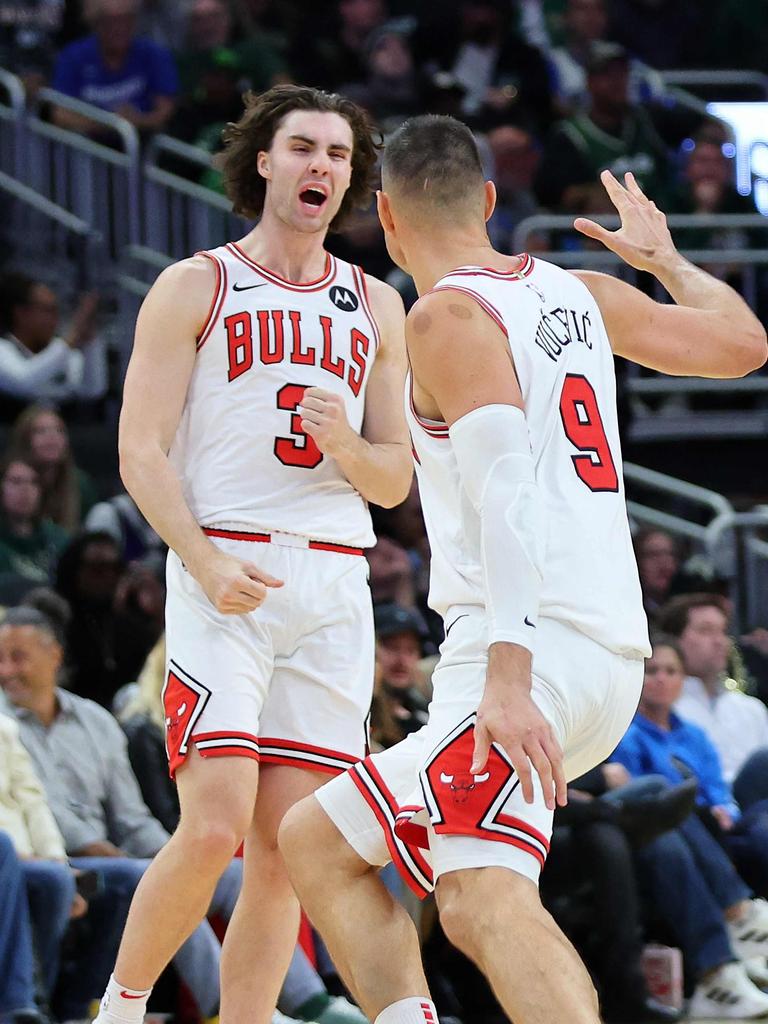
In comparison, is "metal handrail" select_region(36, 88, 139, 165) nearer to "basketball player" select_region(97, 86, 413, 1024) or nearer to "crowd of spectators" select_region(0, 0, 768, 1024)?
"crowd of spectators" select_region(0, 0, 768, 1024)

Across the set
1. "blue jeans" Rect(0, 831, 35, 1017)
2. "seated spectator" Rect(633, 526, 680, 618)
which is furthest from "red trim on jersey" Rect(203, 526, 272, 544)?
"seated spectator" Rect(633, 526, 680, 618)

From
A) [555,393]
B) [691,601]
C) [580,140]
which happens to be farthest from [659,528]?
[555,393]

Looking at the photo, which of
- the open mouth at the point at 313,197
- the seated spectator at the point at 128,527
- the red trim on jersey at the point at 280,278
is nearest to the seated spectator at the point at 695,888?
the seated spectator at the point at 128,527

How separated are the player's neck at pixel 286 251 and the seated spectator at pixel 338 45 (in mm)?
8239

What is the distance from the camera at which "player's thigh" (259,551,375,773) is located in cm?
477

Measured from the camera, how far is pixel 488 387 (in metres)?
3.71

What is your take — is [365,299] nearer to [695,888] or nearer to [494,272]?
[494,272]

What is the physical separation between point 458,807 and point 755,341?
1.31 m

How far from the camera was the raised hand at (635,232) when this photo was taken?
4359 millimetres

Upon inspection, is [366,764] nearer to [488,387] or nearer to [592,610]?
[592,610]

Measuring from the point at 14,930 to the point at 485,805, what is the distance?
308cm

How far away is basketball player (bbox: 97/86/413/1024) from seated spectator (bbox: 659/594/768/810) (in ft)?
12.7

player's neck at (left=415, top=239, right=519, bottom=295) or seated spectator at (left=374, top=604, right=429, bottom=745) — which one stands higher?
player's neck at (left=415, top=239, right=519, bottom=295)

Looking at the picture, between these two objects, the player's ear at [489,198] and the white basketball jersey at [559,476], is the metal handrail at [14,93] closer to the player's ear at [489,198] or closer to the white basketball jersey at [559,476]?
the player's ear at [489,198]
